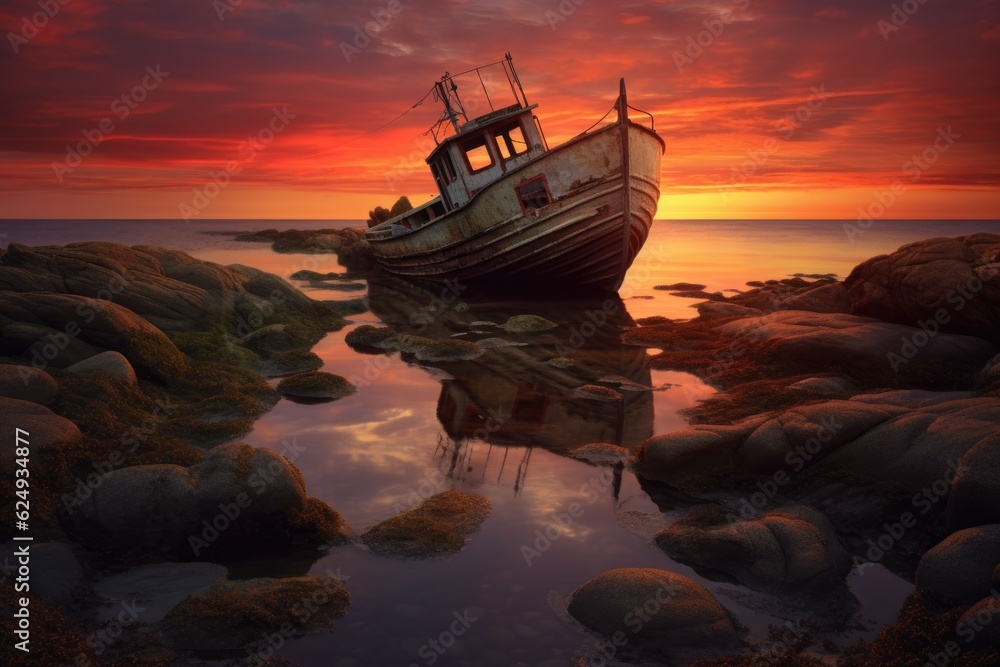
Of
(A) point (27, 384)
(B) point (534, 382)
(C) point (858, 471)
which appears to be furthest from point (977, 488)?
(A) point (27, 384)

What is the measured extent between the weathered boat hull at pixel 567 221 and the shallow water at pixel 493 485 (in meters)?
3.77

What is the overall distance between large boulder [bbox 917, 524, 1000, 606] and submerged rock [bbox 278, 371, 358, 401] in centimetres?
1126

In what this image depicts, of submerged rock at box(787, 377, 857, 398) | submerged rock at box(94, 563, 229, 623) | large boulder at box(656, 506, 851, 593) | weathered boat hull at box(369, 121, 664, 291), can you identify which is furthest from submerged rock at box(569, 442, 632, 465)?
weathered boat hull at box(369, 121, 664, 291)

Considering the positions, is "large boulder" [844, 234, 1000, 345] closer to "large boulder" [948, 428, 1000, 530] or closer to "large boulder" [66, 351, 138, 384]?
"large boulder" [948, 428, 1000, 530]

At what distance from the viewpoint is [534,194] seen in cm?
2295

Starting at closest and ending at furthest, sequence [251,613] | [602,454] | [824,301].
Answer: [251,613] < [602,454] < [824,301]

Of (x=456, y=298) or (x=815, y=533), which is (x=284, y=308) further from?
(x=815, y=533)

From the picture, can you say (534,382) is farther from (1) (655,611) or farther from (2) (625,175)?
(2) (625,175)

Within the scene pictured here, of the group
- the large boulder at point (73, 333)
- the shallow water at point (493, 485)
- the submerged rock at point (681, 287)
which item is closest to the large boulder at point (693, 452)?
the shallow water at point (493, 485)

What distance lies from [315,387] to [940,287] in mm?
13982

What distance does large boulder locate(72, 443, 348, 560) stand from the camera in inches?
313

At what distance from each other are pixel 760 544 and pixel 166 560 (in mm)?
6883

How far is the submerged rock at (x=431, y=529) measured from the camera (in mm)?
8242

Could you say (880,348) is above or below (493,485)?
below
